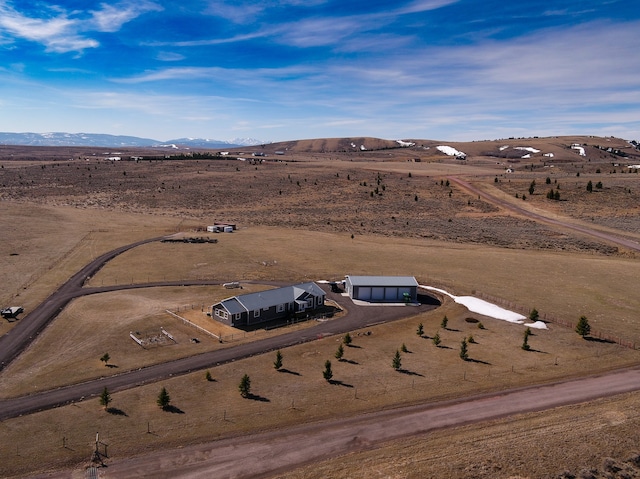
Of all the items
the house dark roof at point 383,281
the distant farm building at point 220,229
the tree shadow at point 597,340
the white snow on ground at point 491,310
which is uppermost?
the distant farm building at point 220,229

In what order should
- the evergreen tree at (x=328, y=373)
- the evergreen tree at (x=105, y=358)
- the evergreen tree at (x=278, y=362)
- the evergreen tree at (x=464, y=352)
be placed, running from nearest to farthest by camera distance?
the evergreen tree at (x=328, y=373)
the evergreen tree at (x=105, y=358)
the evergreen tree at (x=278, y=362)
the evergreen tree at (x=464, y=352)

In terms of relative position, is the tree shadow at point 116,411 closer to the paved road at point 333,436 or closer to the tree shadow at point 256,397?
the paved road at point 333,436

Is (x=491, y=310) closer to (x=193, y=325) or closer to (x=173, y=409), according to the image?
(x=193, y=325)

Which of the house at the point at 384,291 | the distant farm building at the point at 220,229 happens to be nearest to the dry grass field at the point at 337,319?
the distant farm building at the point at 220,229

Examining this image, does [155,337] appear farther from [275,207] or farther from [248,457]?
[275,207]

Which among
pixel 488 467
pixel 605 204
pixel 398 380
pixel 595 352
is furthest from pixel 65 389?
pixel 605 204

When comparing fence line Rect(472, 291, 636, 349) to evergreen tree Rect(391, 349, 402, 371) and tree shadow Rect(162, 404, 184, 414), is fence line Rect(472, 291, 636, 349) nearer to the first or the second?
evergreen tree Rect(391, 349, 402, 371)

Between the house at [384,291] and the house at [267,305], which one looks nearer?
the house at [267,305]
